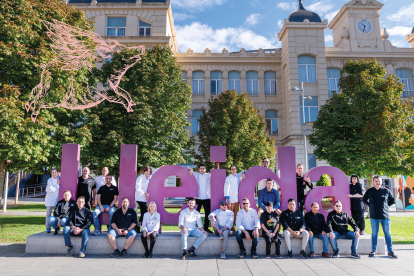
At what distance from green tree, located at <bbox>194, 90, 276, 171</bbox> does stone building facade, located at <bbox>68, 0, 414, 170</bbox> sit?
6507 millimetres

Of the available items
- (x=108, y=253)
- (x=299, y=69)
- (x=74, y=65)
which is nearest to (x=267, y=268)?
(x=108, y=253)

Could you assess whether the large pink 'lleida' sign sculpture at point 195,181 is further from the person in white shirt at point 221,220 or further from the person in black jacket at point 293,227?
the person in black jacket at point 293,227

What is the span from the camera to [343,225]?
8.01 metres

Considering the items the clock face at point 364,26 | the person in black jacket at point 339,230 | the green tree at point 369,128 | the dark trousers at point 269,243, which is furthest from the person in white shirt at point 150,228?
the clock face at point 364,26

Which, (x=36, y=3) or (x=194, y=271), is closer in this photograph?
(x=194, y=271)

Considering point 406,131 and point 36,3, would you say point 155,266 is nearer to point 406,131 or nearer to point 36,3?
point 36,3

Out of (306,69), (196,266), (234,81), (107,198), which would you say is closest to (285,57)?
(306,69)

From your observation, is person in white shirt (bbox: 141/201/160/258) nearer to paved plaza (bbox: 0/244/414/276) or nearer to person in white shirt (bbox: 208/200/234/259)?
paved plaza (bbox: 0/244/414/276)

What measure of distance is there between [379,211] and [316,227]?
1.84 metres

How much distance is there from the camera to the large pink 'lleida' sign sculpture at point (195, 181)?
8.96 m

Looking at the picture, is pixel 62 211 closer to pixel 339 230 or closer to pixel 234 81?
pixel 339 230

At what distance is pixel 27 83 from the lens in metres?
12.5

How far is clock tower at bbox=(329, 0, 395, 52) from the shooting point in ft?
95.0

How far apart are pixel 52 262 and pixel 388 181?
103ft
